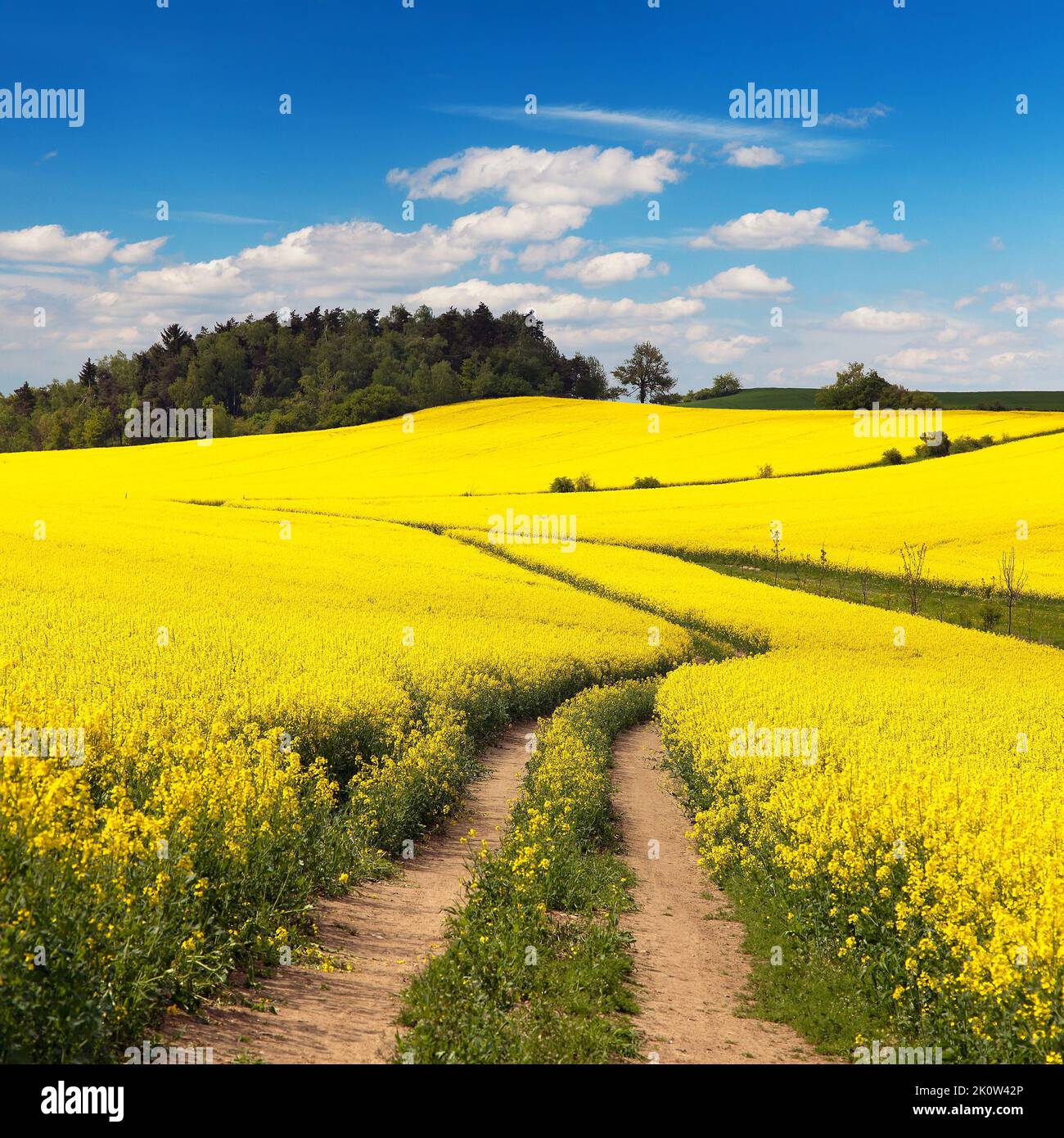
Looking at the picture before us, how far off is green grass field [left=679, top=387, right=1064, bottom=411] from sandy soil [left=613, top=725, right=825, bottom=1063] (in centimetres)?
10798

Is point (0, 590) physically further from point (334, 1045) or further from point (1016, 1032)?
point (1016, 1032)

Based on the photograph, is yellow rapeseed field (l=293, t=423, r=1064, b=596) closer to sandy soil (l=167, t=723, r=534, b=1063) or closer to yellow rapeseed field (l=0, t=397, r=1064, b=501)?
yellow rapeseed field (l=0, t=397, r=1064, b=501)

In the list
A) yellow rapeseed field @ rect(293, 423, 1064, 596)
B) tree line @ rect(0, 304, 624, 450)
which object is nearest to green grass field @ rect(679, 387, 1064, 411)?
tree line @ rect(0, 304, 624, 450)

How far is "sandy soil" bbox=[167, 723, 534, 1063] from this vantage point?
613 centimetres

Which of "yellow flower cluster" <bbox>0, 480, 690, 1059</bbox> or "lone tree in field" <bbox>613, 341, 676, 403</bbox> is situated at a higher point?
"lone tree in field" <bbox>613, 341, 676, 403</bbox>

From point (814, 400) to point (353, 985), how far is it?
5506 inches

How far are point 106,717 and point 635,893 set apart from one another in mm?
5946

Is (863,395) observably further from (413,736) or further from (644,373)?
(413,736)

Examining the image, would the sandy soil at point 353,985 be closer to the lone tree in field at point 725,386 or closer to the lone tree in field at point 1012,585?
the lone tree in field at point 1012,585

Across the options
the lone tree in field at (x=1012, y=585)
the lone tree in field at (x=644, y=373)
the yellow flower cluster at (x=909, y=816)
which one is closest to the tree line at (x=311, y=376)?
the lone tree in field at (x=644, y=373)

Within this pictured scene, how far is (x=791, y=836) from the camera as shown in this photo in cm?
1028

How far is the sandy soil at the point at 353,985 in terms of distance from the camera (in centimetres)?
613

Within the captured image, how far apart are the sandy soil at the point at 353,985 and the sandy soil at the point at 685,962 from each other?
1.87 m

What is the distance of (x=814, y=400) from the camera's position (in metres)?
138
